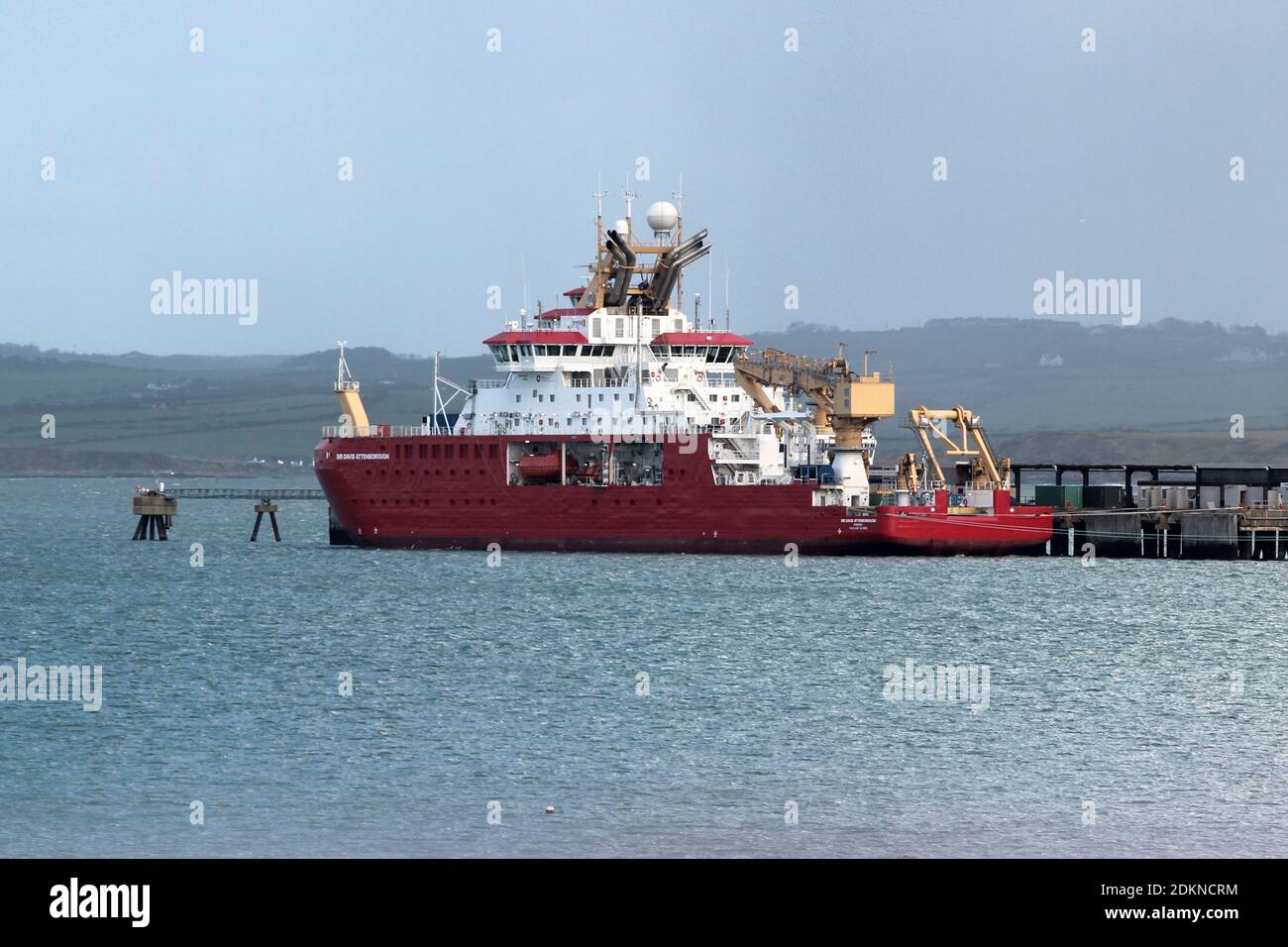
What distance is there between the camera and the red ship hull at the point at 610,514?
59844 mm

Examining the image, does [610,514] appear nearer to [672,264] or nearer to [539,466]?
[539,466]

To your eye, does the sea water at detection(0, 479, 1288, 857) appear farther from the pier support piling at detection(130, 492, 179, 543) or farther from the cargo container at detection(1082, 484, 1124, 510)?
the pier support piling at detection(130, 492, 179, 543)

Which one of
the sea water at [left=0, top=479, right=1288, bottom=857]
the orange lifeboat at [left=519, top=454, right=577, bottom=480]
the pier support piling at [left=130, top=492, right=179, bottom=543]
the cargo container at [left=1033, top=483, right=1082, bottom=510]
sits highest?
the orange lifeboat at [left=519, top=454, right=577, bottom=480]

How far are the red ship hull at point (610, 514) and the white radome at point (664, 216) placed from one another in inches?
343

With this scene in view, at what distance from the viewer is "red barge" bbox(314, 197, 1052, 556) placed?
60.1 metres
